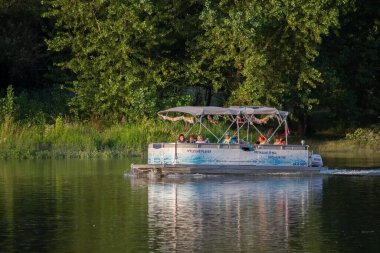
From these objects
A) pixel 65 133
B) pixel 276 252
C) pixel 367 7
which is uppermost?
pixel 367 7

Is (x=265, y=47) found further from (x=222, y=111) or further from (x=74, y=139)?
(x=222, y=111)

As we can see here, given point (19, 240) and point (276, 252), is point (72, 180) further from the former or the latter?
point (276, 252)

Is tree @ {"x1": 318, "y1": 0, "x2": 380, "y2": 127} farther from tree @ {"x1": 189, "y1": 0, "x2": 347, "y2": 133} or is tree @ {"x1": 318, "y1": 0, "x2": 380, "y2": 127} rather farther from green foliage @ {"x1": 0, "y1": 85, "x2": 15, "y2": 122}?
green foliage @ {"x1": 0, "y1": 85, "x2": 15, "y2": 122}

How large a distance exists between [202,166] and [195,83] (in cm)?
1852

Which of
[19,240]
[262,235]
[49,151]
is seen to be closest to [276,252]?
[262,235]

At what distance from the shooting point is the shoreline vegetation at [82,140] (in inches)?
1884

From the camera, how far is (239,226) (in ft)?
80.6

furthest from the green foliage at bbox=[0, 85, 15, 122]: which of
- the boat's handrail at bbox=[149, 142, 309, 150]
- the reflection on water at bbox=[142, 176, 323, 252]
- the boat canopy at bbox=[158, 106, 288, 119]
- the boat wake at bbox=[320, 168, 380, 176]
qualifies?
the boat wake at bbox=[320, 168, 380, 176]

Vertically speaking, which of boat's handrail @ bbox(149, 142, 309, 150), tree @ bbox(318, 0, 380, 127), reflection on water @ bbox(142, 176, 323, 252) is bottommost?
reflection on water @ bbox(142, 176, 323, 252)

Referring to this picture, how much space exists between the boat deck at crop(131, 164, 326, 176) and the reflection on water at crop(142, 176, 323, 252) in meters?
0.79

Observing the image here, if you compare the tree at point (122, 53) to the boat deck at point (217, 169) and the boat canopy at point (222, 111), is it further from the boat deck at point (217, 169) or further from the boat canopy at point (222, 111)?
the boat deck at point (217, 169)

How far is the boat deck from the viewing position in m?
38.5

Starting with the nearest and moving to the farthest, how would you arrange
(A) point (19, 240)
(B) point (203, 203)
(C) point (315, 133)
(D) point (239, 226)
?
(A) point (19, 240), (D) point (239, 226), (B) point (203, 203), (C) point (315, 133)

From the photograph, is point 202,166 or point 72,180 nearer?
point 72,180
